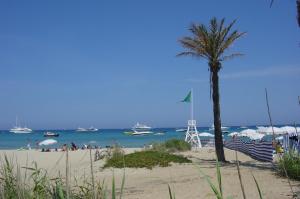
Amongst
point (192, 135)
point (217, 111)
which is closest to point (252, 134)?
point (192, 135)

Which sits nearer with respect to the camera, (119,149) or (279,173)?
(279,173)

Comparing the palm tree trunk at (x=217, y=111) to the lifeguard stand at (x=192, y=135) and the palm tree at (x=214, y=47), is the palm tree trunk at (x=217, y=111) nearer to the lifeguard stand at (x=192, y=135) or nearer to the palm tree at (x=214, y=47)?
the palm tree at (x=214, y=47)

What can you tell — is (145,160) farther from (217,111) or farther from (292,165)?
(292,165)

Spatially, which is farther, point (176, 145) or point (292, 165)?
point (176, 145)

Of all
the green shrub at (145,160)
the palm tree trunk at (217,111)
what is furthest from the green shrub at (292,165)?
the palm tree trunk at (217,111)

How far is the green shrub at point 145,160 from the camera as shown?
67.6 feet

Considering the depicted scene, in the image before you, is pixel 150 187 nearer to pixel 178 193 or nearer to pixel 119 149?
pixel 178 193

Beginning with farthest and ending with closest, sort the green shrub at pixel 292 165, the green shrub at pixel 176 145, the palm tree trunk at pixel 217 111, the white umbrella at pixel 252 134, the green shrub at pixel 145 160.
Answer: the white umbrella at pixel 252 134
the green shrub at pixel 176 145
the palm tree trunk at pixel 217 111
the green shrub at pixel 145 160
the green shrub at pixel 292 165

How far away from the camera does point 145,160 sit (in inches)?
830

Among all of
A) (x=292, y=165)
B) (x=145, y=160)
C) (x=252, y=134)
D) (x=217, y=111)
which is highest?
(x=217, y=111)

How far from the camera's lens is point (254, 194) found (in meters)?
11.4

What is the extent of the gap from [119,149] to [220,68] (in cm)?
635

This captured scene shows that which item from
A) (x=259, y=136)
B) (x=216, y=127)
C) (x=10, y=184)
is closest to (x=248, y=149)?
(x=216, y=127)

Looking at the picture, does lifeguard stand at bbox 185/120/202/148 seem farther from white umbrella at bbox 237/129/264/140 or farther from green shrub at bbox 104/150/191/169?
green shrub at bbox 104/150/191/169
